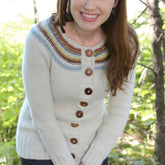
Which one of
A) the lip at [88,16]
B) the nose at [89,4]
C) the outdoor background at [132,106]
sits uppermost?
the nose at [89,4]

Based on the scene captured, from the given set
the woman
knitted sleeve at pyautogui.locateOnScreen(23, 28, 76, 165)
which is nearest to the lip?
the woman

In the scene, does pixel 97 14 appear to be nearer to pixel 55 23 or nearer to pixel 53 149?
pixel 55 23

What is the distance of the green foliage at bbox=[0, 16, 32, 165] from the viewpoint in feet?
8.49

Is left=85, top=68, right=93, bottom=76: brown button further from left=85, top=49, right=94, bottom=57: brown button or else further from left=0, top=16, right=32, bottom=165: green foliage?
left=0, top=16, right=32, bottom=165: green foliage

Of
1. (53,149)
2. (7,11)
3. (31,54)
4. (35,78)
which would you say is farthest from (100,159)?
(7,11)

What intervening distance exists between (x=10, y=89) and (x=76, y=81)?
1.76m

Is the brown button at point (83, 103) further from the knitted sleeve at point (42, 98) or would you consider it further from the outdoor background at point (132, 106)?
the outdoor background at point (132, 106)

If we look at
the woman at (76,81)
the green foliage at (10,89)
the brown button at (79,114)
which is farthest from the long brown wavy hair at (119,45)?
the green foliage at (10,89)

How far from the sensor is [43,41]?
1.06 meters

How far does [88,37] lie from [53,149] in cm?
61

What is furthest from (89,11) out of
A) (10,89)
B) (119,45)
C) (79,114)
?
(10,89)

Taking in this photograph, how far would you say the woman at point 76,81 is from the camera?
1067mm

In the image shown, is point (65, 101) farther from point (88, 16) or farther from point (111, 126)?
point (88, 16)

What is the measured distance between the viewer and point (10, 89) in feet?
8.87
